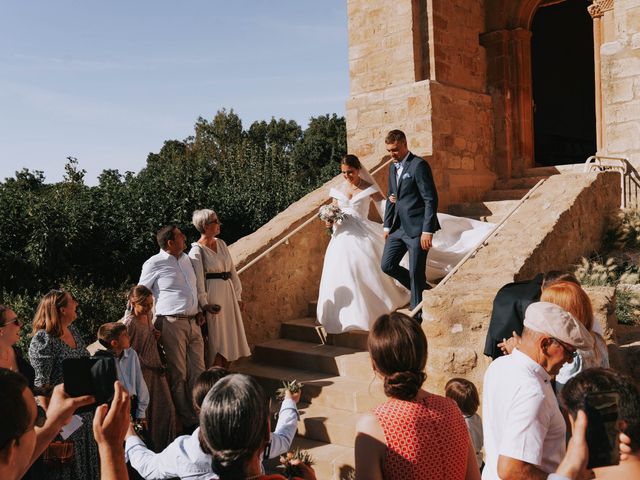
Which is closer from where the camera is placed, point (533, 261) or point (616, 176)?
point (533, 261)

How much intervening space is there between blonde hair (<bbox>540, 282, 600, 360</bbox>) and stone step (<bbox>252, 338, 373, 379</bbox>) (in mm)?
2751

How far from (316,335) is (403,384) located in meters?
4.47

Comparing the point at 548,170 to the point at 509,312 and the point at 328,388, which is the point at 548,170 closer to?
the point at 328,388

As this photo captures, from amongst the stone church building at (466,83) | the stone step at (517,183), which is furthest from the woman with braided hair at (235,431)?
the stone step at (517,183)

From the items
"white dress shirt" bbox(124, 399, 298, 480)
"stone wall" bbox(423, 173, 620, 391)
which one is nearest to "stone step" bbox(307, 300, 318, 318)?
"stone wall" bbox(423, 173, 620, 391)

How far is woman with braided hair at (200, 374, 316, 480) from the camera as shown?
6.12 feet

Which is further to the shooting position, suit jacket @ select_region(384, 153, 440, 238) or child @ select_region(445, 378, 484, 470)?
suit jacket @ select_region(384, 153, 440, 238)

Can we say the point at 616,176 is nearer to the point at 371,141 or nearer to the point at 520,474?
the point at 371,141

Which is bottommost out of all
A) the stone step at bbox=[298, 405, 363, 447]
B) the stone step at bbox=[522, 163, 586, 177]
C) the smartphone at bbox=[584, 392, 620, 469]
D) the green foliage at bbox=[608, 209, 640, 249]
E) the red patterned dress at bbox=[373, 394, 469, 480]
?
the stone step at bbox=[298, 405, 363, 447]

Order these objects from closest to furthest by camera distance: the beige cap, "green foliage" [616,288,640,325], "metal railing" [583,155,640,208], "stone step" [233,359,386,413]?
the beige cap < "stone step" [233,359,386,413] < "green foliage" [616,288,640,325] < "metal railing" [583,155,640,208]

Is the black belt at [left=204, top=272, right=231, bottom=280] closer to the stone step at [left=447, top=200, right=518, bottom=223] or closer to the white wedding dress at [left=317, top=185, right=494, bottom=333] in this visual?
the white wedding dress at [left=317, top=185, right=494, bottom=333]

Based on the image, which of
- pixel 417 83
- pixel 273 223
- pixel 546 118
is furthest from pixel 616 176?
pixel 546 118

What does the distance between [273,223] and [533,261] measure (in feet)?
10.9

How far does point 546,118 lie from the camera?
56.6 ft
